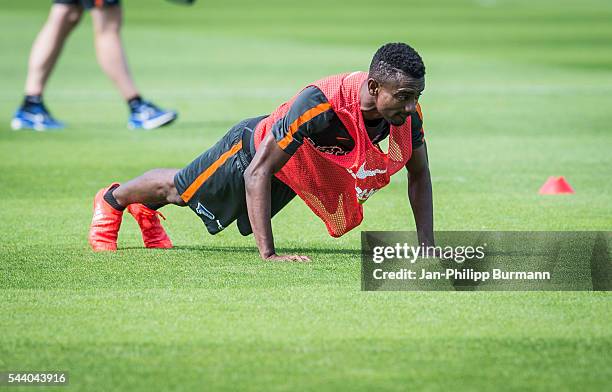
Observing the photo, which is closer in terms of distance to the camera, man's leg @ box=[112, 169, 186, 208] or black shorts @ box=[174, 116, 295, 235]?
→ black shorts @ box=[174, 116, 295, 235]

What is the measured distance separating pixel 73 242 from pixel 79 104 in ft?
32.4

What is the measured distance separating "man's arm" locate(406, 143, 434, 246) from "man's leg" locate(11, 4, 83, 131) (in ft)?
26.4

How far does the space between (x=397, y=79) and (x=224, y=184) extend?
4.39 feet

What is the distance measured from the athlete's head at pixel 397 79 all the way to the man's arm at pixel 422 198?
0.62 m

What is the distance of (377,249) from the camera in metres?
7.05

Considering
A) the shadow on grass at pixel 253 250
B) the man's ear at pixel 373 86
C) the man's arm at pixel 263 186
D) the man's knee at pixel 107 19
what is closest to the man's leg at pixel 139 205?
the shadow on grass at pixel 253 250

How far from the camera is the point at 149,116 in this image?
14.5m

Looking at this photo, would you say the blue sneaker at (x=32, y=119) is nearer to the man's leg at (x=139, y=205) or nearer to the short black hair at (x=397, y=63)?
the man's leg at (x=139, y=205)

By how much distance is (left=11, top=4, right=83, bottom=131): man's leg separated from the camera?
47.8ft

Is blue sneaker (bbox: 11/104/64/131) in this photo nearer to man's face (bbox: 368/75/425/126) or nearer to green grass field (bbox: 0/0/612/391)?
green grass field (bbox: 0/0/612/391)

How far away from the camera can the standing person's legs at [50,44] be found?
14.5m

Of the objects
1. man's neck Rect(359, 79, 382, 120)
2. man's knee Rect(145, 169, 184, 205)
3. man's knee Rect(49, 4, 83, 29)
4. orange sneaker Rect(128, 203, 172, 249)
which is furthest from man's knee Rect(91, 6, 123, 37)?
man's neck Rect(359, 79, 382, 120)

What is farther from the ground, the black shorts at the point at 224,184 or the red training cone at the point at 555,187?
the black shorts at the point at 224,184

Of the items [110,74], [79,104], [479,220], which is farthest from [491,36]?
[479,220]
